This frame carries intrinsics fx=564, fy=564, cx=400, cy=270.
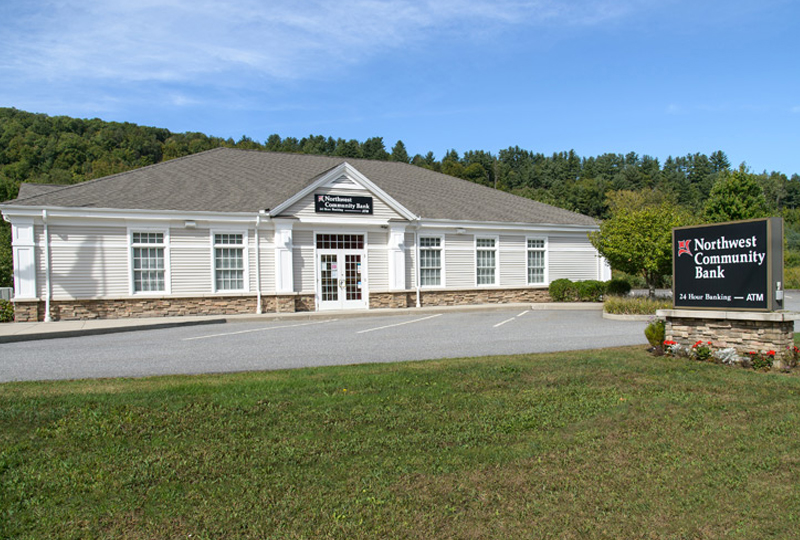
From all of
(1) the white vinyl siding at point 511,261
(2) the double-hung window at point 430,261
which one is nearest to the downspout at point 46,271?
(2) the double-hung window at point 430,261

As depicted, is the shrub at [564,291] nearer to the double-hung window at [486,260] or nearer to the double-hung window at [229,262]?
the double-hung window at [486,260]

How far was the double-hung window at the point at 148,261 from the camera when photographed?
18641mm

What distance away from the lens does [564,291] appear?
76.7 feet

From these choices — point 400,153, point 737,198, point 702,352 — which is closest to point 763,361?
point 702,352

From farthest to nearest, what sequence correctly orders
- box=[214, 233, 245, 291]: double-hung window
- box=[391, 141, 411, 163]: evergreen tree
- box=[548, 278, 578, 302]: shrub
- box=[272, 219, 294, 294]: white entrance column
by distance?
box=[391, 141, 411, 163]: evergreen tree, box=[548, 278, 578, 302]: shrub, box=[272, 219, 294, 294]: white entrance column, box=[214, 233, 245, 291]: double-hung window

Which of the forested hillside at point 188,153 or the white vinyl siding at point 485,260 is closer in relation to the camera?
the white vinyl siding at point 485,260

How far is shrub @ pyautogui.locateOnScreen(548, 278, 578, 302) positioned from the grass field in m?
15.6

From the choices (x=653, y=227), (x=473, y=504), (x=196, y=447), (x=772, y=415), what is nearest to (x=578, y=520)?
(x=473, y=504)

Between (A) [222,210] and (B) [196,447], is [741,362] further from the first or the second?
(A) [222,210]

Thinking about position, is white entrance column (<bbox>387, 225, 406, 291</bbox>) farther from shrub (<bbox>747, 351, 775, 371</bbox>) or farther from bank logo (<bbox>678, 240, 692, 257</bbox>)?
shrub (<bbox>747, 351, 775, 371</bbox>)

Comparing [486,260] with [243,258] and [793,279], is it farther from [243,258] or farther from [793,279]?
[793,279]

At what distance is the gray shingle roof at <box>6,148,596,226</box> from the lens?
19156 millimetres

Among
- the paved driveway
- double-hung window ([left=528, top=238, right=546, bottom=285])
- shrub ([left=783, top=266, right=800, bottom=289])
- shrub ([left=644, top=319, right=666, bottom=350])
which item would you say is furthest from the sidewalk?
shrub ([left=783, top=266, right=800, bottom=289])

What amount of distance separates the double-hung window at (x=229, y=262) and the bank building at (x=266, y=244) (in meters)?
0.04
